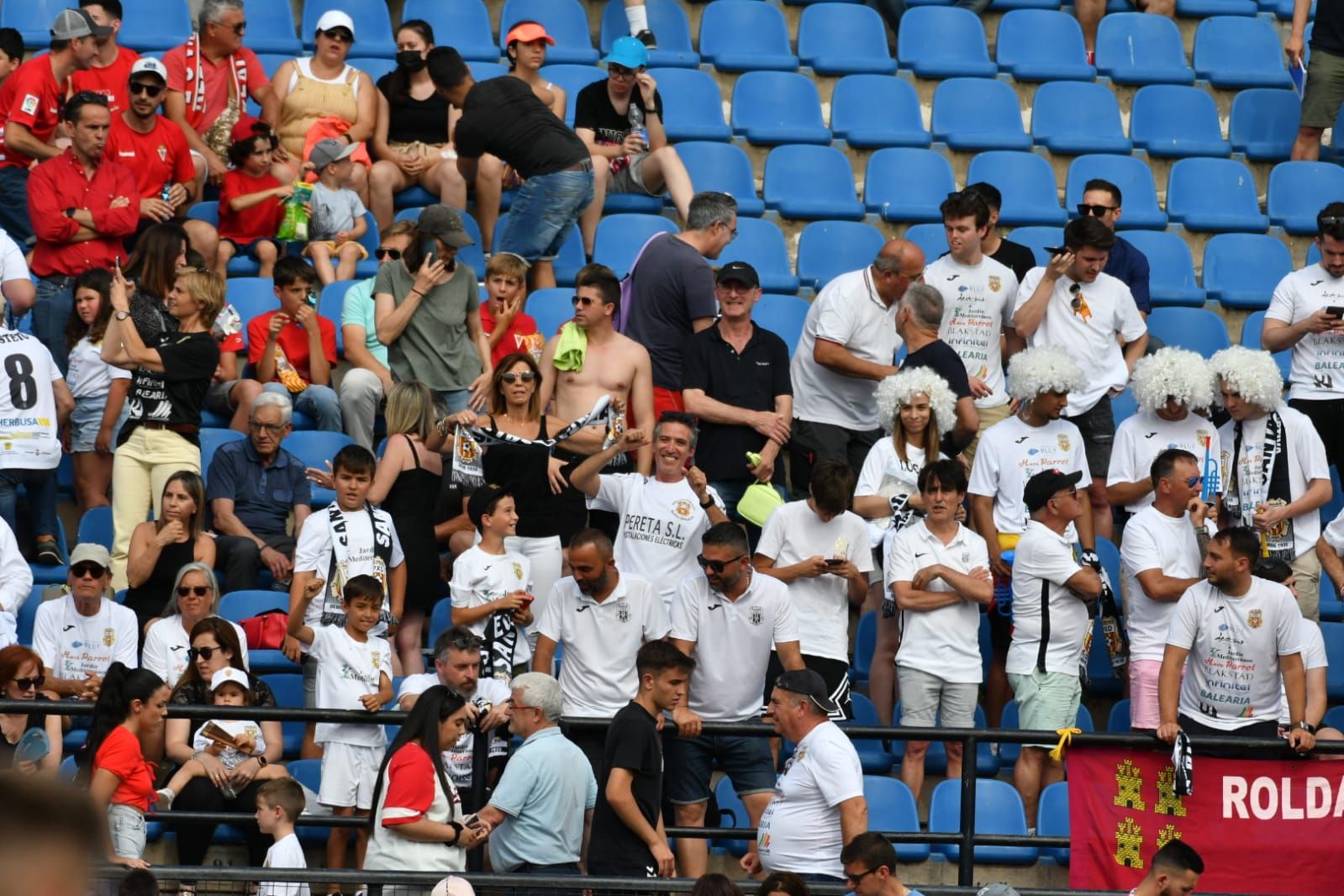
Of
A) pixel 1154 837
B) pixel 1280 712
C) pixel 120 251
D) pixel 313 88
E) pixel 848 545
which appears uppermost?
pixel 313 88

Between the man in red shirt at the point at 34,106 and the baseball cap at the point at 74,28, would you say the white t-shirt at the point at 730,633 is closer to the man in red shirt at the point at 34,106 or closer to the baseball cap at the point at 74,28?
the man in red shirt at the point at 34,106

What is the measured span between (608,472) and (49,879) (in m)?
6.93

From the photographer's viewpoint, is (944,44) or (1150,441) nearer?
(1150,441)

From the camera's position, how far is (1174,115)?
11.8 m

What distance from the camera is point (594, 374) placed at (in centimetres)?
837

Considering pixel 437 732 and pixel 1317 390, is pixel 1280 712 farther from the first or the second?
pixel 437 732

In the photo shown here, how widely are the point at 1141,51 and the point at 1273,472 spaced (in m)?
4.36

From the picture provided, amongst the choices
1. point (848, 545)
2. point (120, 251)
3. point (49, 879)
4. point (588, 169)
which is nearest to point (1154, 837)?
point (848, 545)

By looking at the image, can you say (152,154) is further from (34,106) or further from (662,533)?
(662,533)

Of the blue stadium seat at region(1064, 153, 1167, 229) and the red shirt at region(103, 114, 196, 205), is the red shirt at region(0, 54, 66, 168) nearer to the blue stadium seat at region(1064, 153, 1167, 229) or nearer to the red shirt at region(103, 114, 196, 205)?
the red shirt at region(103, 114, 196, 205)

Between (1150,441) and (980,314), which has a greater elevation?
(980,314)

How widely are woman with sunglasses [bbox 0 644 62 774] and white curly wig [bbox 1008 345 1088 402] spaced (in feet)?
14.0

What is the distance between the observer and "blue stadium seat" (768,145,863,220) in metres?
10.9

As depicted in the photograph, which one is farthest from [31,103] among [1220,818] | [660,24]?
[1220,818]
